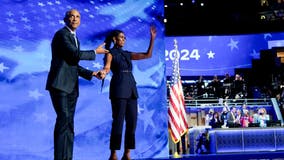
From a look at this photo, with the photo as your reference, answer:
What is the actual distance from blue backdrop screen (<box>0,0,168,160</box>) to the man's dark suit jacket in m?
2.68

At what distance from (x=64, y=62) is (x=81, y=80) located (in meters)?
2.82

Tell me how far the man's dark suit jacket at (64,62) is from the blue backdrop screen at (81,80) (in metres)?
2.68

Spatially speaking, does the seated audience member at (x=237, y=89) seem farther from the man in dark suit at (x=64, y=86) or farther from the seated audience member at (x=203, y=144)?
the man in dark suit at (x=64, y=86)

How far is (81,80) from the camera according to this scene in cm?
634

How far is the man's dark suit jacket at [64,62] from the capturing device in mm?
3461

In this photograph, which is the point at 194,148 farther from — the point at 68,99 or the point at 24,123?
the point at 68,99

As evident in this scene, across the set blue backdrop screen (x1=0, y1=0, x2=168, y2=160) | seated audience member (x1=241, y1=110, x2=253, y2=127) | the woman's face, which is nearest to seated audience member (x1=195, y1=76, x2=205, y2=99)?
seated audience member (x1=241, y1=110, x2=253, y2=127)

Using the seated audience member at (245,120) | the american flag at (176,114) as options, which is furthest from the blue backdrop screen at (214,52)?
the american flag at (176,114)

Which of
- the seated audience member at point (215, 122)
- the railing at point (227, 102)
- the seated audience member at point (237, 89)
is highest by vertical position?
the seated audience member at point (237, 89)

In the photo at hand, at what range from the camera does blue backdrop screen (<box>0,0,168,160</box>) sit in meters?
6.03

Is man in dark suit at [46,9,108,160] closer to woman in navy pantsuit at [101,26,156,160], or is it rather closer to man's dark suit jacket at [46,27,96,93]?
man's dark suit jacket at [46,27,96,93]

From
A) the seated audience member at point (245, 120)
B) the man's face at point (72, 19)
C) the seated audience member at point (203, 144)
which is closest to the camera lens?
the man's face at point (72, 19)

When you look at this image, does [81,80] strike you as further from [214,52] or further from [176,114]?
[214,52]

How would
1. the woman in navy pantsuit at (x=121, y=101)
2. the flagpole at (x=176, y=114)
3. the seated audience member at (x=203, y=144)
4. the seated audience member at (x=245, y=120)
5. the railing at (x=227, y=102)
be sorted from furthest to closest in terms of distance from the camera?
the railing at (x=227, y=102) → the seated audience member at (x=245, y=120) → the seated audience member at (x=203, y=144) → the flagpole at (x=176, y=114) → the woman in navy pantsuit at (x=121, y=101)
